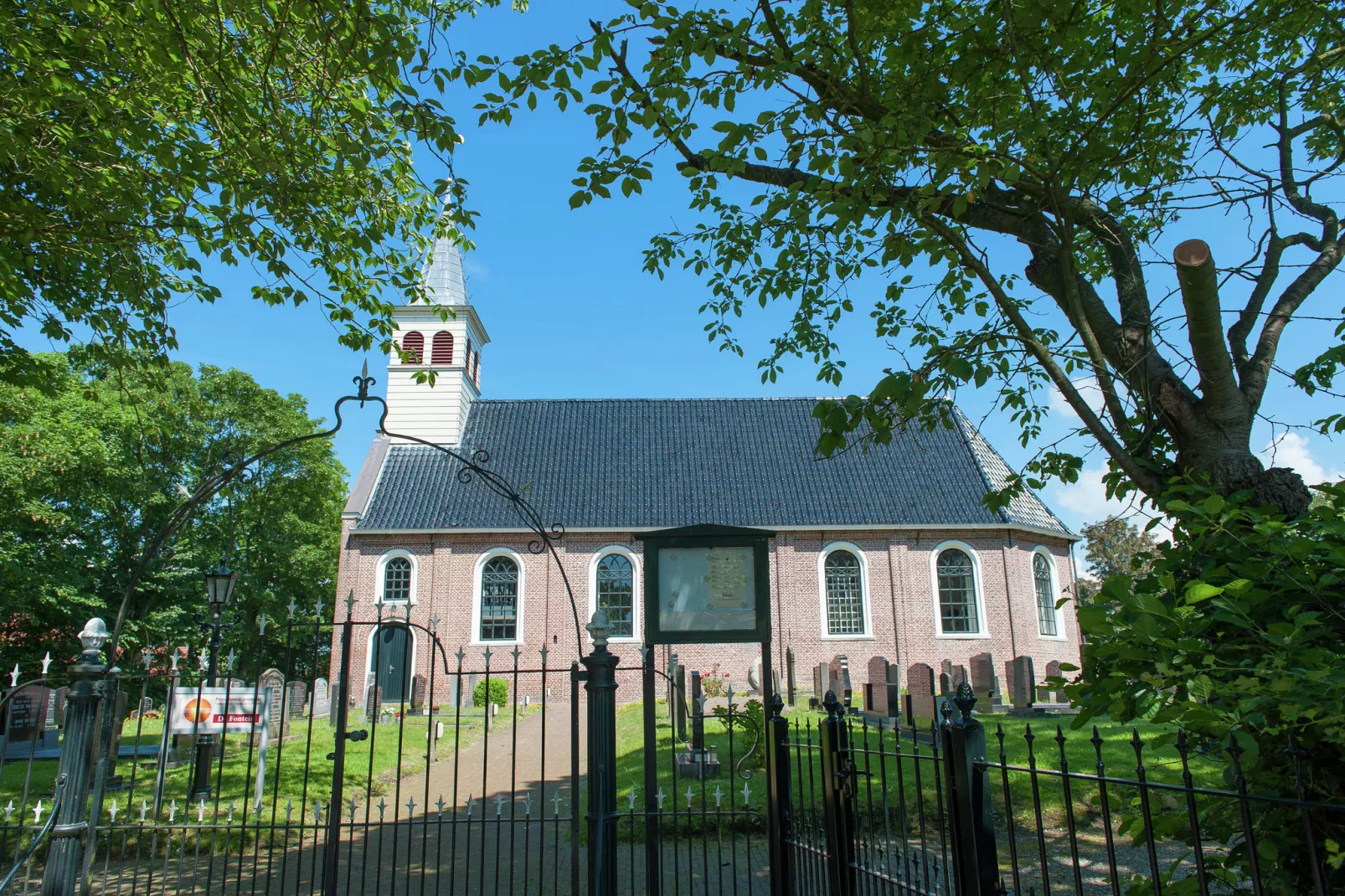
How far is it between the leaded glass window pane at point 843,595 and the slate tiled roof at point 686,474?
3.58 feet

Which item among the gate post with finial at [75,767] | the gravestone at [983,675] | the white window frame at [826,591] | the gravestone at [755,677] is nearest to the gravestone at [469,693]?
the gravestone at [755,677]

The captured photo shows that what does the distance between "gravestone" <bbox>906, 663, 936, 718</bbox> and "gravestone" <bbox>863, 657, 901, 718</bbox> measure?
27 cm

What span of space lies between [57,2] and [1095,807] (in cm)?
1113

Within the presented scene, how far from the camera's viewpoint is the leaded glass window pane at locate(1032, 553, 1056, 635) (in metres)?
23.1

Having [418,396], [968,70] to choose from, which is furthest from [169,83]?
[418,396]

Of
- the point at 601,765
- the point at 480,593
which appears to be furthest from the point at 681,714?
the point at 480,593

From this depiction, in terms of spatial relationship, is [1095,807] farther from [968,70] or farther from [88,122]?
[88,122]

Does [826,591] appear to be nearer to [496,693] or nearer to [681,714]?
[496,693]

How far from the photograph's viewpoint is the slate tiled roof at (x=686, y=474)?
2319 cm

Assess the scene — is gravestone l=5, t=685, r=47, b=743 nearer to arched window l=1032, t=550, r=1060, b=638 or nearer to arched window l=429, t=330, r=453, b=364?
arched window l=429, t=330, r=453, b=364

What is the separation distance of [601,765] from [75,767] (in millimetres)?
3170

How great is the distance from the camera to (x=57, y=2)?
6543 millimetres

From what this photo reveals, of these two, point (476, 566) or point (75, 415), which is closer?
point (476, 566)

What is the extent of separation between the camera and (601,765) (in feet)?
15.8
